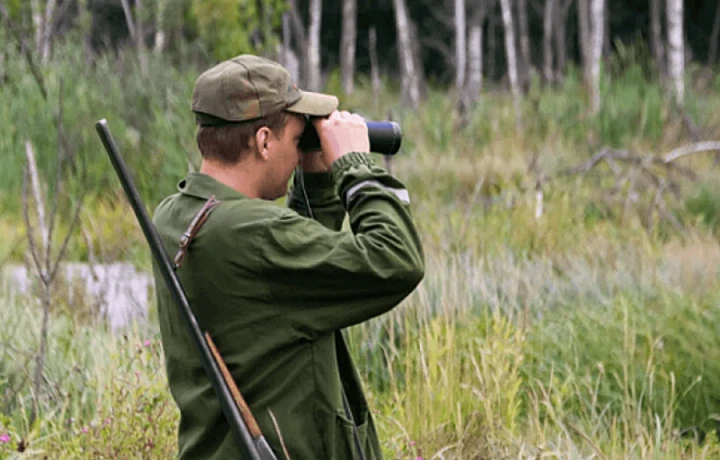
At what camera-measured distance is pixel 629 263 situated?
595cm

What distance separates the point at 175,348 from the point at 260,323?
0.82 ft

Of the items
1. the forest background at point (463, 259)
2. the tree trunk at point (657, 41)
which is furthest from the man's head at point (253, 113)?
the tree trunk at point (657, 41)

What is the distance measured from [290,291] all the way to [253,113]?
0.38 m

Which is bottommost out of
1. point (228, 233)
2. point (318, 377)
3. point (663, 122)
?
point (663, 122)

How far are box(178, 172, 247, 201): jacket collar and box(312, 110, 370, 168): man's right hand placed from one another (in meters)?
0.21

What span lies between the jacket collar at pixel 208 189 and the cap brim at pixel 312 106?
210 millimetres

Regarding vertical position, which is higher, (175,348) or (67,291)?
(175,348)

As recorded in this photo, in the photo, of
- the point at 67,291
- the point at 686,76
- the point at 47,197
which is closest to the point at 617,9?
the point at 686,76

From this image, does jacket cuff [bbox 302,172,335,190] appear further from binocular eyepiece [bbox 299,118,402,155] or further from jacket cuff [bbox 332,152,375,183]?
jacket cuff [bbox 332,152,375,183]

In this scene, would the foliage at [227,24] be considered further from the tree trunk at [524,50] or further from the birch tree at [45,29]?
the tree trunk at [524,50]

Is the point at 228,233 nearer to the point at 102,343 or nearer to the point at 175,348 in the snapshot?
the point at 175,348

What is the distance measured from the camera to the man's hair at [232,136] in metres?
2.12

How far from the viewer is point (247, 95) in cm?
210

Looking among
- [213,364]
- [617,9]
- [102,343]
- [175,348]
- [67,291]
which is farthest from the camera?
[617,9]
